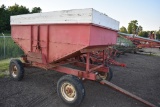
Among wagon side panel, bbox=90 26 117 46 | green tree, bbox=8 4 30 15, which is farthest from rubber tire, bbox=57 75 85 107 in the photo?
green tree, bbox=8 4 30 15

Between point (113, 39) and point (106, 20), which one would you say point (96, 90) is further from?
point (106, 20)

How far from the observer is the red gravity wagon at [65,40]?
12.0 feet

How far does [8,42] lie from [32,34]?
7.39 meters

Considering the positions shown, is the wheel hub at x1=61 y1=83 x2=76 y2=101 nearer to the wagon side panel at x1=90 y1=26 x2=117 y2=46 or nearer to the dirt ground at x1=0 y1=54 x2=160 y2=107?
the dirt ground at x1=0 y1=54 x2=160 y2=107

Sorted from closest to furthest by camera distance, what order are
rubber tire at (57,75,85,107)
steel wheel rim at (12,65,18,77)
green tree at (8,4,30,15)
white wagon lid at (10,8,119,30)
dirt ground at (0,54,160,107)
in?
white wagon lid at (10,8,119,30) < rubber tire at (57,75,85,107) < dirt ground at (0,54,160,107) < steel wheel rim at (12,65,18,77) < green tree at (8,4,30,15)

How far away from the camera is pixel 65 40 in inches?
159

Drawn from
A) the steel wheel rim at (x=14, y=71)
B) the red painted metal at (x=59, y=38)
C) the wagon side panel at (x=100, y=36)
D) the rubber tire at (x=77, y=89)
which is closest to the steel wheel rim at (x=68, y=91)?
the rubber tire at (x=77, y=89)

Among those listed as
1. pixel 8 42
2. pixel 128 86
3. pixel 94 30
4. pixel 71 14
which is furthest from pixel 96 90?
pixel 8 42

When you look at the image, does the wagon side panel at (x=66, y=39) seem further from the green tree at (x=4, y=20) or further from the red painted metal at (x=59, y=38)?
the green tree at (x=4, y=20)

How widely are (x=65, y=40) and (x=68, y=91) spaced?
46.1 inches

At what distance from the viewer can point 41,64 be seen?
15.6 feet

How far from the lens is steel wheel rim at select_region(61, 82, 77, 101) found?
3836mm

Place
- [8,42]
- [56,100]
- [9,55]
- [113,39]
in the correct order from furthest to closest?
[8,42] → [9,55] → [113,39] → [56,100]

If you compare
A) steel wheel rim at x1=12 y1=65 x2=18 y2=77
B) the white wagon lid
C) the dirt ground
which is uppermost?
the white wagon lid
